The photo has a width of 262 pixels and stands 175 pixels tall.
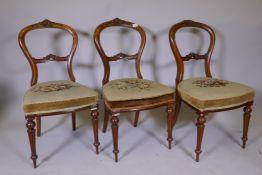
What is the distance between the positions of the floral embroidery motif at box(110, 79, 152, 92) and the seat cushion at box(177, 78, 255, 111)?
22cm

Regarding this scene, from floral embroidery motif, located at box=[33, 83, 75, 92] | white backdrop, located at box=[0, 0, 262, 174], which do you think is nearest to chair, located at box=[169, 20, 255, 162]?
white backdrop, located at box=[0, 0, 262, 174]

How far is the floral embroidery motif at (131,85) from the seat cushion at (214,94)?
222mm

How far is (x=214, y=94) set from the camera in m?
1.67

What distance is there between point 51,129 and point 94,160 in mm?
578

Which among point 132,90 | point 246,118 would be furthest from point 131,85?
point 246,118

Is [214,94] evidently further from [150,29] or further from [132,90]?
[150,29]

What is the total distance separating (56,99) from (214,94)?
89cm

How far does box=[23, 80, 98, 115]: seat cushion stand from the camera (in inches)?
62.3

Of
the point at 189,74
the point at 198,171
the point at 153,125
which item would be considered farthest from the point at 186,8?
the point at 198,171

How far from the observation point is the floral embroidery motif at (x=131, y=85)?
70.6 inches

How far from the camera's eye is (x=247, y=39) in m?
2.45

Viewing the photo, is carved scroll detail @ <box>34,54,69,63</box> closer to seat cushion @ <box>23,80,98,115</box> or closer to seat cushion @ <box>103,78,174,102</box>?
seat cushion @ <box>23,80,98,115</box>

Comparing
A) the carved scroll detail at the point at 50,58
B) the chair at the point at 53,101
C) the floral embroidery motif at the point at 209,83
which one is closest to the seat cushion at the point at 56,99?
the chair at the point at 53,101

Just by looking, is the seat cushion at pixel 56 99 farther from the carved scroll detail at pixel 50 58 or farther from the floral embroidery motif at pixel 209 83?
the floral embroidery motif at pixel 209 83
